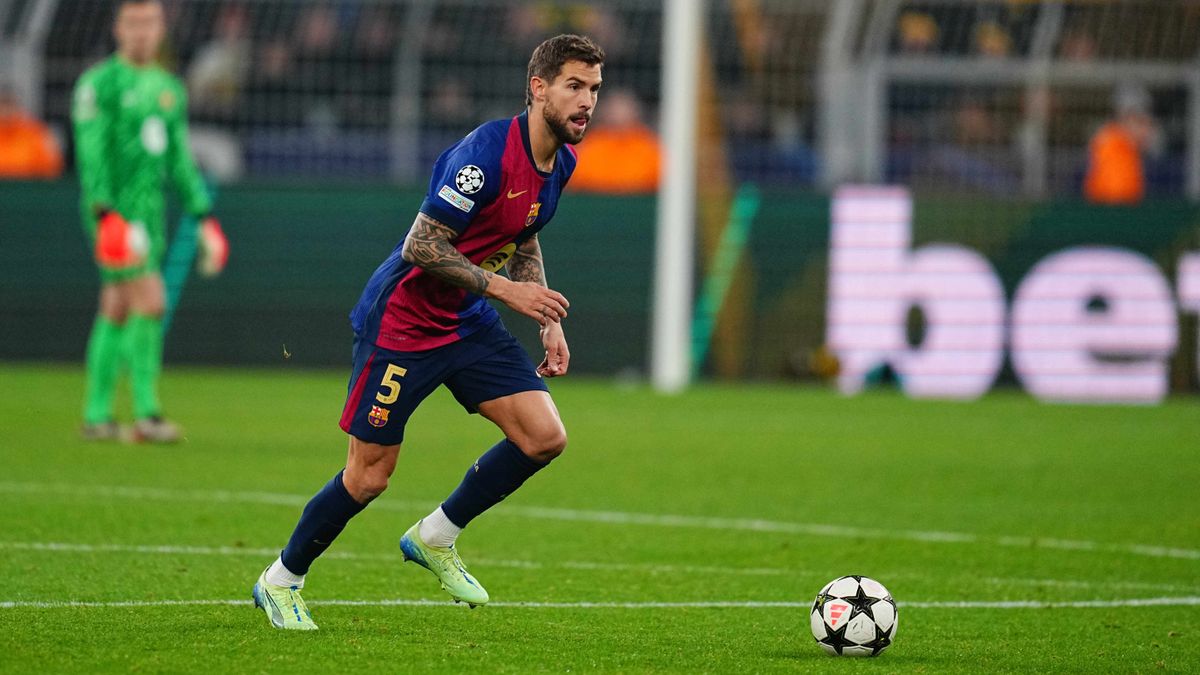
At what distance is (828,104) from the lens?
18.5 metres

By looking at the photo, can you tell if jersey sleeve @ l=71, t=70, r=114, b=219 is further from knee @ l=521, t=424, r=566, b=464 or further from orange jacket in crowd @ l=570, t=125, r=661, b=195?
orange jacket in crowd @ l=570, t=125, r=661, b=195

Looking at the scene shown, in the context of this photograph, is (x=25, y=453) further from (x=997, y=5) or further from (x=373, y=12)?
(x=997, y=5)

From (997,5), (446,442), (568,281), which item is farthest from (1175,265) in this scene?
(446,442)

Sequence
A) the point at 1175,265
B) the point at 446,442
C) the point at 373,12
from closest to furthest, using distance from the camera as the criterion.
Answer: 1. the point at 446,442
2. the point at 1175,265
3. the point at 373,12

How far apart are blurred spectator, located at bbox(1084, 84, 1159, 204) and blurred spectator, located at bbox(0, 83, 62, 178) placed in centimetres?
998

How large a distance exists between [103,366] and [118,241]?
861 millimetres

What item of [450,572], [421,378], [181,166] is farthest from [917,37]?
[421,378]

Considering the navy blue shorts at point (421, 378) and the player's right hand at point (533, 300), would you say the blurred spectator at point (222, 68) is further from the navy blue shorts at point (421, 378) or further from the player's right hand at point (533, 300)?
the player's right hand at point (533, 300)

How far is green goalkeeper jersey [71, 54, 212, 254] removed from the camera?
1191cm

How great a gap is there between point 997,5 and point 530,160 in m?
13.0

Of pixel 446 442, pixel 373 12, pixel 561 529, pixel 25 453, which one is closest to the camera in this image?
pixel 561 529

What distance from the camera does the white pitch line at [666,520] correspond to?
29.2 feet

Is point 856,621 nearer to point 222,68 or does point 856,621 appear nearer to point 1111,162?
point 1111,162

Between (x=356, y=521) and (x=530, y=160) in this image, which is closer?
(x=530, y=160)
